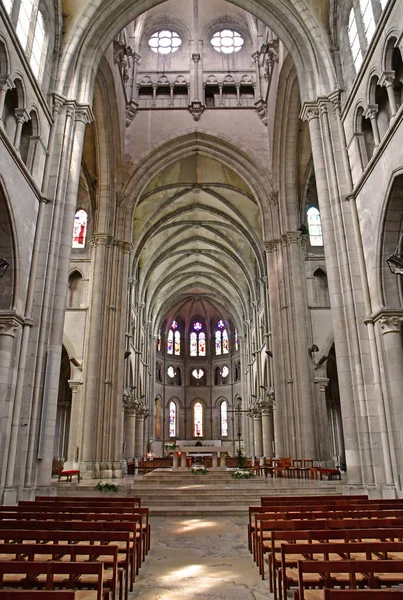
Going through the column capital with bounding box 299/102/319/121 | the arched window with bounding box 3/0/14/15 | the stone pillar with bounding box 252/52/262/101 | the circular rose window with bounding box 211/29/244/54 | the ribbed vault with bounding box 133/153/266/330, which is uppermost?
the circular rose window with bounding box 211/29/244/54

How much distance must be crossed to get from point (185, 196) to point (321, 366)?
16.0 meters

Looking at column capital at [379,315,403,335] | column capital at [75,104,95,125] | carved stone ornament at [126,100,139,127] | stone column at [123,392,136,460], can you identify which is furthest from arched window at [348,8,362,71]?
stone column at [123,392,136,460]

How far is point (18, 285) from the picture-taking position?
37.4ft

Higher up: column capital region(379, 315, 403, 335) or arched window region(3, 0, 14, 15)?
arched window region(3, 0, 14, 15)

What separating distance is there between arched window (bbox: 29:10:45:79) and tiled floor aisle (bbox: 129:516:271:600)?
12.6m

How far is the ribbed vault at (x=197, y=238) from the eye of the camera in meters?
30.2

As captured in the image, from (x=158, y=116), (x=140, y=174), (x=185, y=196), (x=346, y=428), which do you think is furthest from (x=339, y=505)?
(x=185, y=196)

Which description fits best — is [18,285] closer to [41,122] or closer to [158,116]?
[41,122]

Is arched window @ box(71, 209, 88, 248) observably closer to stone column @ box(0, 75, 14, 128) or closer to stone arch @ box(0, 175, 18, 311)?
stone arch @ box(0, 175, 18, 311)

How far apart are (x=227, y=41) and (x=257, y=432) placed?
2762cm

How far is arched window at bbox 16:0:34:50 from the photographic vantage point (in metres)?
12.0

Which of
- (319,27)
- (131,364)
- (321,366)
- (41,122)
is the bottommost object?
(321,366)

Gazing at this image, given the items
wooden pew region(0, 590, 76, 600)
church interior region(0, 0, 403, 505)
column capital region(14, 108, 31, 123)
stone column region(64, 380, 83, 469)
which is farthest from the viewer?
stone column region(64, 380, 83, 469)

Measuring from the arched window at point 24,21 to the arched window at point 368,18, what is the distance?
9069mm
